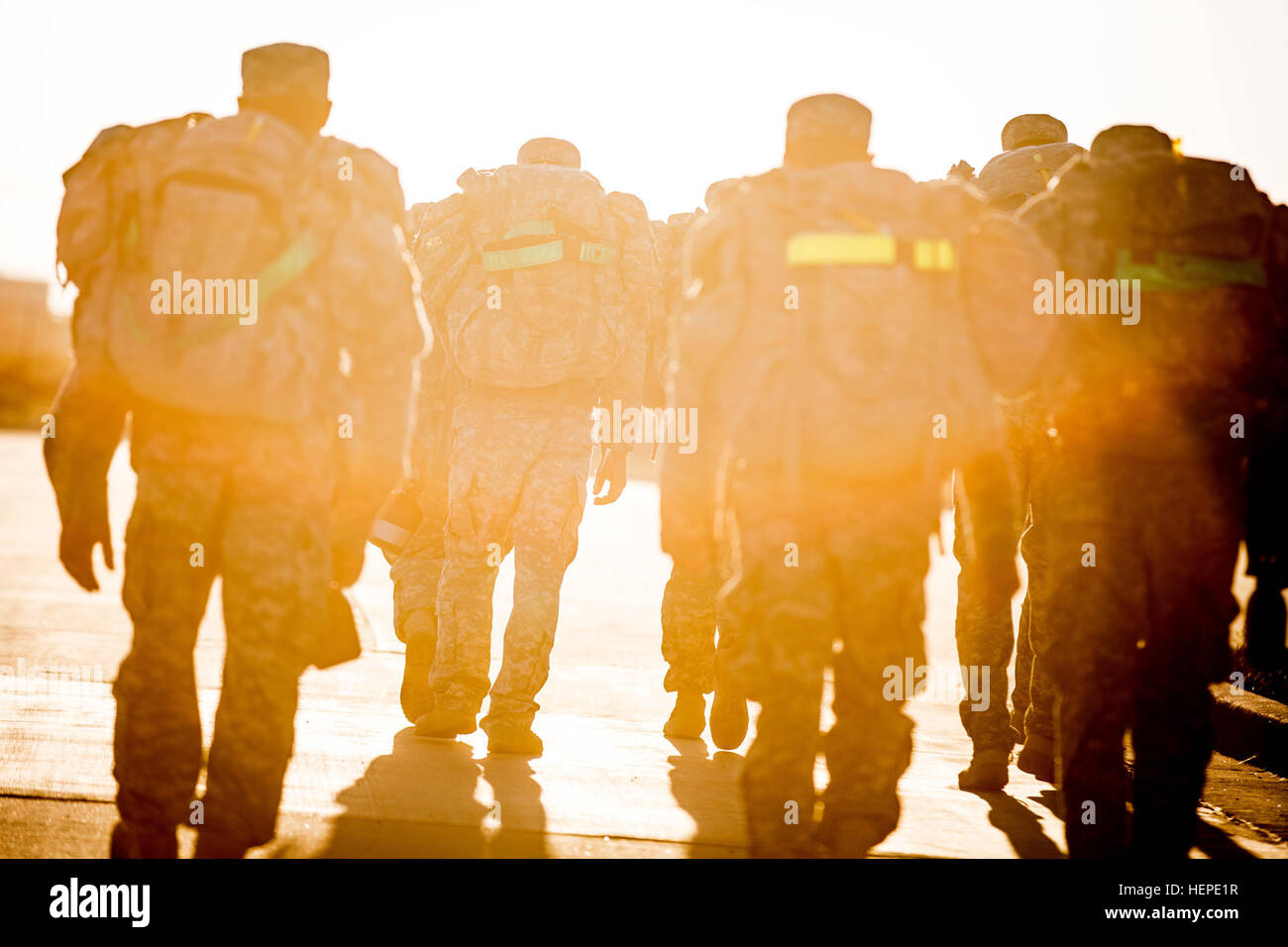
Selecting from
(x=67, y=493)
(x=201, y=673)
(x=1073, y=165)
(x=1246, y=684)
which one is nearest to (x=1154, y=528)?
(x=1073, y=165)

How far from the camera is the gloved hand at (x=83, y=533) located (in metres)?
3.59

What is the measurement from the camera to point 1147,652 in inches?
150

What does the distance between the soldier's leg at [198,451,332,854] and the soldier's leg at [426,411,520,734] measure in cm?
230

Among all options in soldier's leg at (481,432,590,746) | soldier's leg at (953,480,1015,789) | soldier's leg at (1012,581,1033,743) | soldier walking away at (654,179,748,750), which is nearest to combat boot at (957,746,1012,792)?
soldier's leg at (953,480,1015,789)

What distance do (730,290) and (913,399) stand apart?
25.4 inches

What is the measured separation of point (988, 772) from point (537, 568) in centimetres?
229

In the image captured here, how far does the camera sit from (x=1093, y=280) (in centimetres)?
388

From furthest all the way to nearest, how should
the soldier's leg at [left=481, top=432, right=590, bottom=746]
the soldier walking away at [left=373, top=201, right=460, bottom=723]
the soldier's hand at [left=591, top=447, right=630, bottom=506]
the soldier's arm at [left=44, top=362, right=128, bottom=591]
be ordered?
the soldier's hand at [left=591, top=447, right=630, bottom=506], the soldier walking away at [left=373, top=201, right=460, bottom=723], the soldier's leg at [left=481, top=432, right=590, bottom=746], the soldier's arm at [left=44, top=362, right=128, bottom=591]

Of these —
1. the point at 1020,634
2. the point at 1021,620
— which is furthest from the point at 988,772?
the point at 1021,620

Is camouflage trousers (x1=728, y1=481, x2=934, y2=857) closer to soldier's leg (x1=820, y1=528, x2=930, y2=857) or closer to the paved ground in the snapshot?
soldier's leg (x1=820, y1=528, x2=930, y2=857)

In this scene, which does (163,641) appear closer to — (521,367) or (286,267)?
(286,267)

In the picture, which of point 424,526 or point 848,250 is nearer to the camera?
point 848,250

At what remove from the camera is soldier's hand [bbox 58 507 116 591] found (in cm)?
359

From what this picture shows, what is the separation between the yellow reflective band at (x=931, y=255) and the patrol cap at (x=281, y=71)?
1.94 meters
